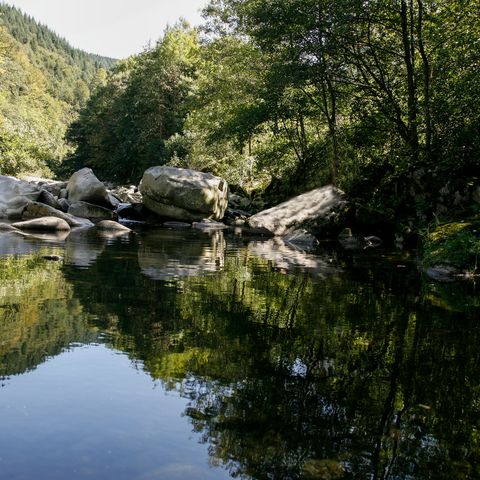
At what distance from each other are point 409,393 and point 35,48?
20074 centimetres

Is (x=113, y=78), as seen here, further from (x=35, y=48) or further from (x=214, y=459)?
(x=35, y=48)

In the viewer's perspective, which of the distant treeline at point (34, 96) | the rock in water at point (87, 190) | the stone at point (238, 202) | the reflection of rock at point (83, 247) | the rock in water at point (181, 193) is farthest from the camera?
the distant treeline at point (34, 96)

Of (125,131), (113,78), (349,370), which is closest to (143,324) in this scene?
(349,370)

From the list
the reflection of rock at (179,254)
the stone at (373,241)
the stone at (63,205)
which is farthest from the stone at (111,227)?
the stone at (373,241)

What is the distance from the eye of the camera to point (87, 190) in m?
21.8

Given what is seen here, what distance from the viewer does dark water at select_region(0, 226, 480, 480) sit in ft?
8.84

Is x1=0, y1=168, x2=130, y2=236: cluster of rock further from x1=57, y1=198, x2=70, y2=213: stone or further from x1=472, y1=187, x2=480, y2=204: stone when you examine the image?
x1=472, y1=187, x2=480, y2=204: stone

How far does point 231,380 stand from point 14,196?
16143 mm

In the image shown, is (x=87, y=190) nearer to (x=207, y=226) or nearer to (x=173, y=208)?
(x=173, y=208)

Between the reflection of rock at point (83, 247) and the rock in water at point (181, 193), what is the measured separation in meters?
4.83

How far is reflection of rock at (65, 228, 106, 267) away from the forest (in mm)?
8870

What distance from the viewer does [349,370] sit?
13.7 ft

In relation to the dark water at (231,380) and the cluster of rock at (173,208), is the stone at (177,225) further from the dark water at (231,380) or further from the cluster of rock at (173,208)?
the dark water at (231,380)

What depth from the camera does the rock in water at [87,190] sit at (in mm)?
21781
